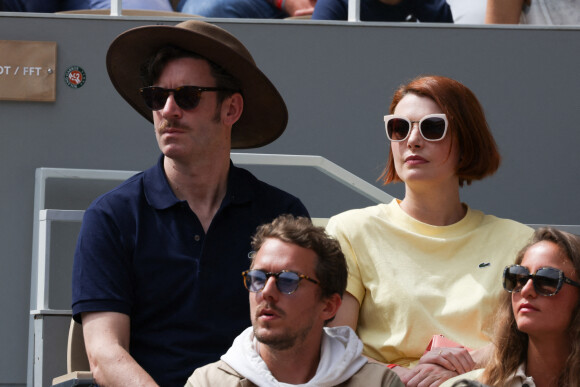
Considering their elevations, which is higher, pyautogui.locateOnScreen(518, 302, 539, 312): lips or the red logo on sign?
the red logo on sign

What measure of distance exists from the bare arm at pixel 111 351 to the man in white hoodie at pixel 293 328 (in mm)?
236

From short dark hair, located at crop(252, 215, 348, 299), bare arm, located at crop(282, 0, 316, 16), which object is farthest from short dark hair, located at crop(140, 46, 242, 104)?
bare arm, located at crop(282, 0, 316, 16)

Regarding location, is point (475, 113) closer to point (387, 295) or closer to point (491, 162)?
point (491, 162)

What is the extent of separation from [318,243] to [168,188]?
0.72 metres

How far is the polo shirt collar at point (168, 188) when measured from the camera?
3602 millimetres

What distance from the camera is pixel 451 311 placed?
361 cm

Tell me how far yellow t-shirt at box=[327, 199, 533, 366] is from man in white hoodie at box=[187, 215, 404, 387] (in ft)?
1.45

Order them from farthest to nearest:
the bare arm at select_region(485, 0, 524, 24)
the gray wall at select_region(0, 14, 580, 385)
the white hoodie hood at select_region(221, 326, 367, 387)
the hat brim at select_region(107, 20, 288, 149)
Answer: the bare arm at select_region(485, 0, 524, 24), the gray wall at select_region(0, 14, 580, 385), the hat brim at select_region(107, 20, 288, 149), the white hoodie hood at select_region(221, 326, 367, 387)

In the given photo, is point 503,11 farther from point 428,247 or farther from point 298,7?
point 428,247

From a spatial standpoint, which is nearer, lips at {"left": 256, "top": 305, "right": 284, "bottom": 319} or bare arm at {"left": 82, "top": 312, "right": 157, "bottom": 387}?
lips at {"left": 256, "top": 305, "right": 284, "bottom": 319}

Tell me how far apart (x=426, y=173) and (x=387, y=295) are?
50 cm

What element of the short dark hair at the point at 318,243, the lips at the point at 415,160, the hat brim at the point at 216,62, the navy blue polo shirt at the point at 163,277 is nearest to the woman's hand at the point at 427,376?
the short dark hair at the point at 318,243

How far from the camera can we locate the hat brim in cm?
373

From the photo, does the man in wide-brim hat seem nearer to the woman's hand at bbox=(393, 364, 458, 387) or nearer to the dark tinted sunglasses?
the dark tinted sunglasses
